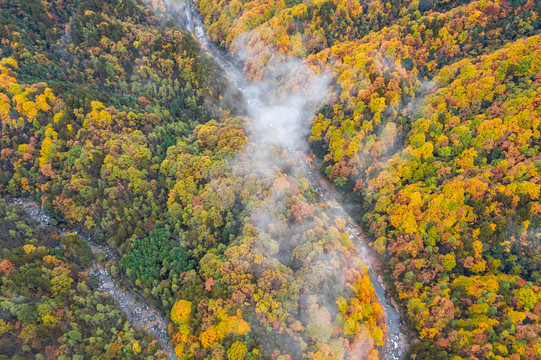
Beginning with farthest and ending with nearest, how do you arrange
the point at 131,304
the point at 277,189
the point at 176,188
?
the point at 176,188, the point at 277,189, the point at 131,304

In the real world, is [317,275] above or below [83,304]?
above

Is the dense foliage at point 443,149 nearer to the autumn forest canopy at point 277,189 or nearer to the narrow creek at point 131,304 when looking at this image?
the autumn forest canopy at point 277,189

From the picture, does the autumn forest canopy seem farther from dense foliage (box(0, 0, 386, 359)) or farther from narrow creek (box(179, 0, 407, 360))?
narrow creek (box(179, 0, 407, 360))

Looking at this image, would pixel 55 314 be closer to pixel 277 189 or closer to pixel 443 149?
pixel 277 189

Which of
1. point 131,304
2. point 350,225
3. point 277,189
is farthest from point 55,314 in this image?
point 350,225

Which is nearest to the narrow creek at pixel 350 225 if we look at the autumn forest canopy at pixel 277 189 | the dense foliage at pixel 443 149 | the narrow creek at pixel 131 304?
the autumn forest canopy at pixel 277 189

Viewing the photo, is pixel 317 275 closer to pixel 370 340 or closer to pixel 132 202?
pixel 370 340

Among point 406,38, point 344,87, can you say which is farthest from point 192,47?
point 406,38
